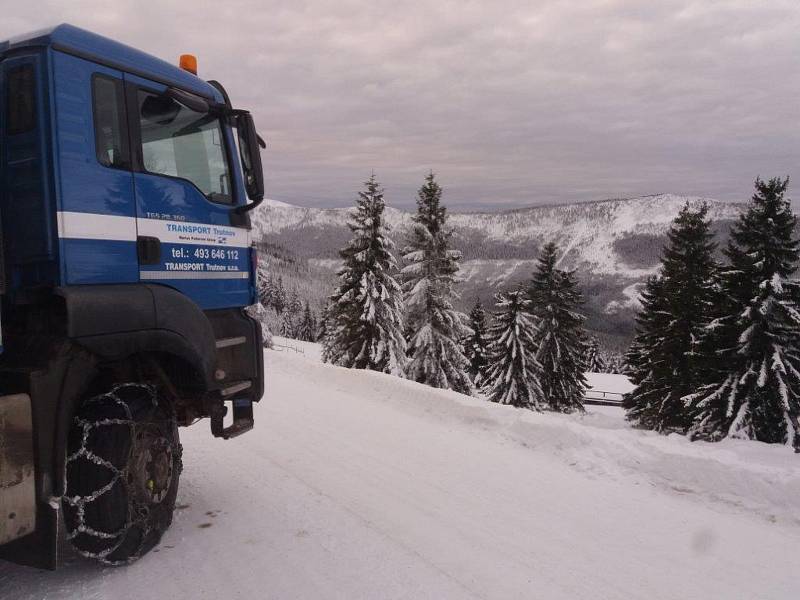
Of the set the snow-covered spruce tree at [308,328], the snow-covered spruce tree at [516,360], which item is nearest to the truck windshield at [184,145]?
the snow-covered spruce tree at [516,360]

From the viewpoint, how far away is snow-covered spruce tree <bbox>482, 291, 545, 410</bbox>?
30.8 m

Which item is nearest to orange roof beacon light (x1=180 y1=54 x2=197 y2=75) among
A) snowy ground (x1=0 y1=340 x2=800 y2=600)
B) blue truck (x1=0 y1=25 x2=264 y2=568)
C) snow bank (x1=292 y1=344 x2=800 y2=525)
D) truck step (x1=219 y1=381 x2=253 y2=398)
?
blue truck (x1=0 y1=25 x2=264 y2=568)

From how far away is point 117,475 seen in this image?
3592mm

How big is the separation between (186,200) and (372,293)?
72.9 ft

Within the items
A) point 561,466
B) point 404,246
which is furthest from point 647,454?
point 404,246

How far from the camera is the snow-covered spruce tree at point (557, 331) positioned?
110ft

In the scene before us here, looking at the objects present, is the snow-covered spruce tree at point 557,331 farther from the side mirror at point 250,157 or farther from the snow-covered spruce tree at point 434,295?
the side mirror at point 250,157

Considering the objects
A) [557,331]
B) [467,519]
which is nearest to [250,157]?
[467,519]

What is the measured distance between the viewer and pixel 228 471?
5898 mm

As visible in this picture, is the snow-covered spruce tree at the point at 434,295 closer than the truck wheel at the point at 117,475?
No

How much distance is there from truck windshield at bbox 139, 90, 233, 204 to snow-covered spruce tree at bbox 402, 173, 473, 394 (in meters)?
Answer: 22.4

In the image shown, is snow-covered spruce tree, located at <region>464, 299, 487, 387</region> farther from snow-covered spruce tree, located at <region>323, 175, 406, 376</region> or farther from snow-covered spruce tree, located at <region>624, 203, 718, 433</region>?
snow-covered spruce tree, located at <region>323, 175, 406, 376</region>

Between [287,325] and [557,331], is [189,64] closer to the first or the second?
[557,331]

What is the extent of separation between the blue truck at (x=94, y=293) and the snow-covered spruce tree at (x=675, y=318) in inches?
955
